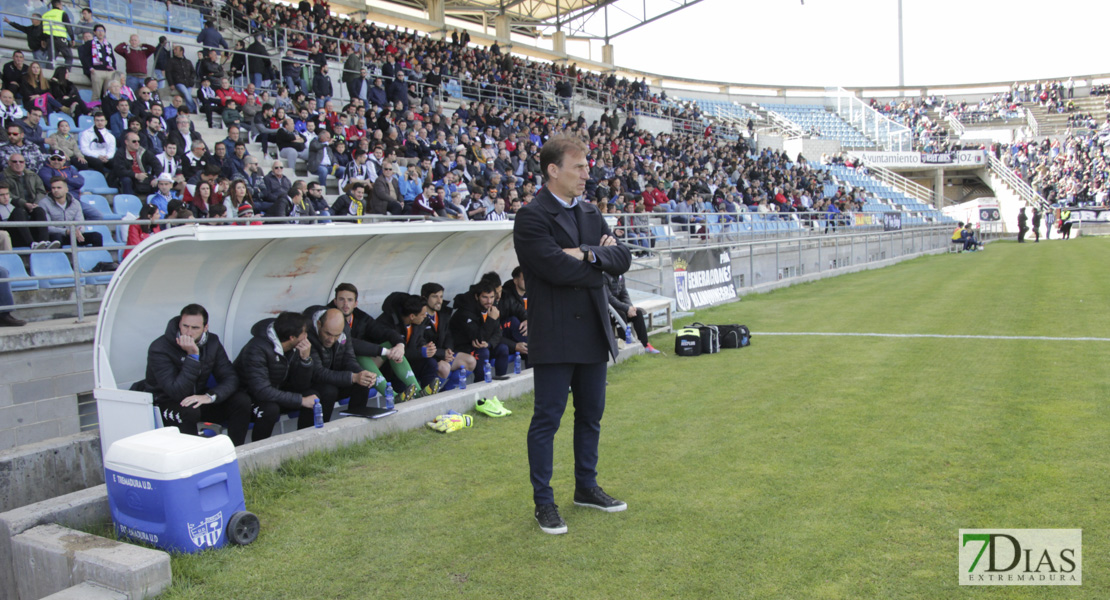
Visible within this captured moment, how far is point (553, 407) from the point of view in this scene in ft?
13.0

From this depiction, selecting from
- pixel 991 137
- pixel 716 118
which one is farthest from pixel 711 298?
pixel 991 137

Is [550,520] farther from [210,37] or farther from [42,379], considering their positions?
[210,37]

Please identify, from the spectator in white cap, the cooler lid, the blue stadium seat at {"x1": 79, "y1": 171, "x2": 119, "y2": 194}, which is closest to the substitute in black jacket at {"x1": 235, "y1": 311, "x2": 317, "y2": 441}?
the cooler lid

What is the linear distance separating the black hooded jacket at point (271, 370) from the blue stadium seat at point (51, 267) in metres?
3.66

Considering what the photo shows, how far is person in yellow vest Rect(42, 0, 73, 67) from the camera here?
12570 millimetres

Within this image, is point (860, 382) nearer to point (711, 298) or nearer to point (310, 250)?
point (310, 250)

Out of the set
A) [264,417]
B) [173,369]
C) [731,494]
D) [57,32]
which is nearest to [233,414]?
[264,417]

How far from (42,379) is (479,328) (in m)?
4.13

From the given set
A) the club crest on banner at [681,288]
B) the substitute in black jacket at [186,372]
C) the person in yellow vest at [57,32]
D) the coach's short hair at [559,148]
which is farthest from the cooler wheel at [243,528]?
the person in yellow vest at [57,32]

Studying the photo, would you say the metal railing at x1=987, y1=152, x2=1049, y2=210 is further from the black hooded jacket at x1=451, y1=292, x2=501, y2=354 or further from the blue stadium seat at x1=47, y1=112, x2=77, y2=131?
the blue stadium seat at x1=47, y1=112, x2=77, y2=131

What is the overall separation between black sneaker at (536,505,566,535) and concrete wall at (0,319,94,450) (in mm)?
5376

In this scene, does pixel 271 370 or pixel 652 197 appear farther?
pixel 652 197

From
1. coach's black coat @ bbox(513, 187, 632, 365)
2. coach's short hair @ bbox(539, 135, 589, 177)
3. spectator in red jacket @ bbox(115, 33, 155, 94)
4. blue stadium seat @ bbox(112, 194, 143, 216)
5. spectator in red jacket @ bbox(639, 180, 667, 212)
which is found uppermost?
spectator in red jacket @ bbox(115, 33, 155, 94)

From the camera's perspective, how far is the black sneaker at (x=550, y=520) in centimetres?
391
